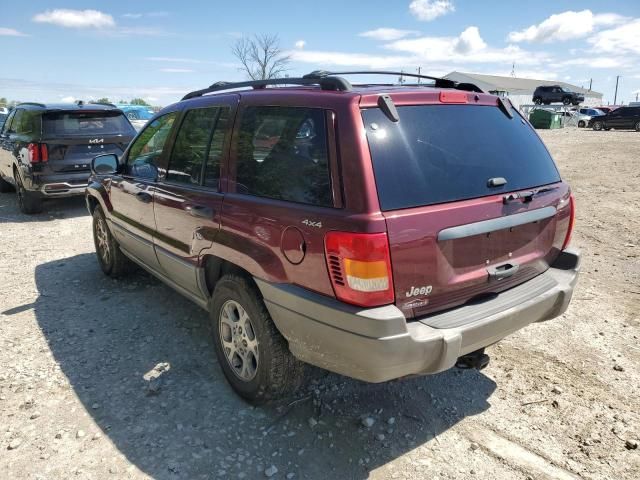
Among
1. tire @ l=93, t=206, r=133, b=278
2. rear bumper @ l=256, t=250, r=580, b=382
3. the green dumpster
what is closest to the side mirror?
tire @ l=93, t=206, r=133, b=278

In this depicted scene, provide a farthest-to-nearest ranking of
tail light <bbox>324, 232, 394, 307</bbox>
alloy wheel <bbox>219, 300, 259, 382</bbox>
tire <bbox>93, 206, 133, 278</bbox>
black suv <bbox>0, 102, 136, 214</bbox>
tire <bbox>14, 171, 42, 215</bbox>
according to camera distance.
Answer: tire <bbox>14, 171, 42, 215</bbox> < black suv <bbox>0, 102, 136, 214</bbox> < tire <bbox>93, 206, 133, 278</bbox> < alloy wheel <bbox>219, 300, 259, 382</bbox> < tail light <bbox>324, 232, 394, 307</bbox>

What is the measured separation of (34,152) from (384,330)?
25.8 ft

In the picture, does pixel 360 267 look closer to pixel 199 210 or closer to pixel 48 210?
pixel 199 210

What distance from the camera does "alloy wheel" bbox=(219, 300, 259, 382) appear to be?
2.96 metres

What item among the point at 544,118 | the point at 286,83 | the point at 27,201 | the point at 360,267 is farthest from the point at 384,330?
the point at 544,118

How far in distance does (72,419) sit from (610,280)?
16.7 feet

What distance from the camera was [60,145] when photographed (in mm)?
8070

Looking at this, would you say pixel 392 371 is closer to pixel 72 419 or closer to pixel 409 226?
pixel 409 226

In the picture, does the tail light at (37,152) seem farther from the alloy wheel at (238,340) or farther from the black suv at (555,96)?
the black suv at (555,96)

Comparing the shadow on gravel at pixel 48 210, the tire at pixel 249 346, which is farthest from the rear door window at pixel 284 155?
the shadow on gravel at pixel 48 210

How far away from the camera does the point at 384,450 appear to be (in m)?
2.68

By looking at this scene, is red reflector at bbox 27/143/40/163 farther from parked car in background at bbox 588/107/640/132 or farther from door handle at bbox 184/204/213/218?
parked car in background at bbox 588/107/640/132

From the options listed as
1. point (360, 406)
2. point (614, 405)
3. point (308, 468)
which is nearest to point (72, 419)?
point (308, 468)

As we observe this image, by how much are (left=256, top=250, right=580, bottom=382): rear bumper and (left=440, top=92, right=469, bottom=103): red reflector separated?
1.14 metres
